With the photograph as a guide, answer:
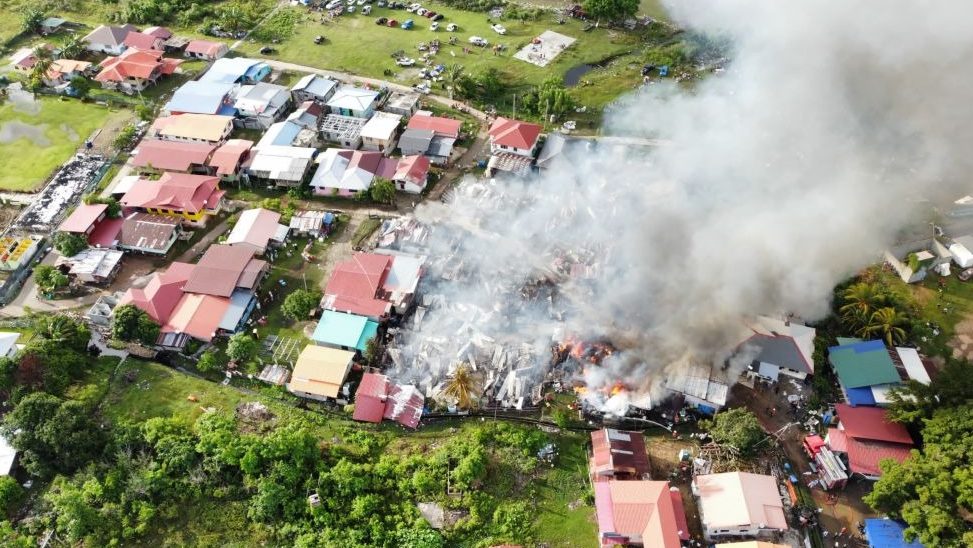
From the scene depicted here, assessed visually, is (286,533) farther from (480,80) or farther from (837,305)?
(480,80)

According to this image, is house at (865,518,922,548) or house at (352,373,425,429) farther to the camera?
house at (352,373,425,429)

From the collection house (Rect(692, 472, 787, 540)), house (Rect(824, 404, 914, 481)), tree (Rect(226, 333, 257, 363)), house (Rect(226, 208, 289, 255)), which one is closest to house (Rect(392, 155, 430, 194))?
house (Rect(226, 208, 289, 255))

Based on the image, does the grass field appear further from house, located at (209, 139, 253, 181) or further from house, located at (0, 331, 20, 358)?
house, located at (0, 331, 20, 358)

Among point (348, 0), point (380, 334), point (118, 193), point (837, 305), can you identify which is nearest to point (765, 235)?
point (837, 305)

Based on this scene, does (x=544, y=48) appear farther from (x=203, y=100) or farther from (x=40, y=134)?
(x=40, y=134)

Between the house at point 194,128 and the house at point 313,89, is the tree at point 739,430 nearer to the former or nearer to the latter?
the house at point 313,89

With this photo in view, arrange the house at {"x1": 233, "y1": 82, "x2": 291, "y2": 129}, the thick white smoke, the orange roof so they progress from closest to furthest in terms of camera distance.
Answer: the thick white smoke < the orange roof < the house at {"x1": 233, "y1": 82, "x2": 291, "y2": 129}

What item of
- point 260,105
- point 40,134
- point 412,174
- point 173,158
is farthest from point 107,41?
point 412,174
